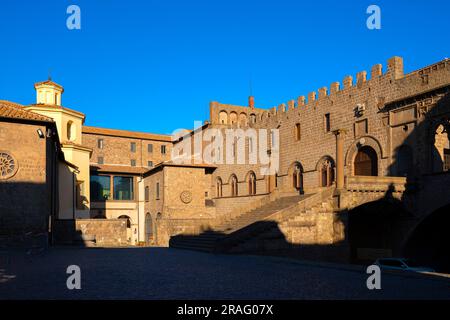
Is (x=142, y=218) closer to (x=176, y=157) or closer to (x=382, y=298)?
(x=176, y=157)

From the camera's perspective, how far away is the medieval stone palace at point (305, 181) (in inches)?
850

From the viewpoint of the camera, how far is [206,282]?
1092 centimetres

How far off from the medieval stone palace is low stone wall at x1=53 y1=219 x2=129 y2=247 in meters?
0.06

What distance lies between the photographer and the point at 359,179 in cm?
2350

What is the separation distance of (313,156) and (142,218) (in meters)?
20.0

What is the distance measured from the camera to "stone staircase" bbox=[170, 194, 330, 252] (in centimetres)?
2006

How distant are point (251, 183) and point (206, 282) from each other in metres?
29.1

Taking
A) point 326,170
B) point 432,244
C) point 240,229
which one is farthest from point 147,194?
point 432,244

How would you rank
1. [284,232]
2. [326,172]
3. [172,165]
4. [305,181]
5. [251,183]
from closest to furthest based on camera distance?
[284,232], [326,172], [305,181], [172,165], [251,183]

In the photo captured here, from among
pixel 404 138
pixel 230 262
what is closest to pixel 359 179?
pixel 404 138

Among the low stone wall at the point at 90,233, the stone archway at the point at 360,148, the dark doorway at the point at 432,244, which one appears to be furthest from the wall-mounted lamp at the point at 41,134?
the dark doorway at the point at 432,244

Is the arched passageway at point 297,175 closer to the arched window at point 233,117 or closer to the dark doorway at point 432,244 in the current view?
the dark doorway at point 432,244

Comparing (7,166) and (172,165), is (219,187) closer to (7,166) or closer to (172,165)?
(172,165)

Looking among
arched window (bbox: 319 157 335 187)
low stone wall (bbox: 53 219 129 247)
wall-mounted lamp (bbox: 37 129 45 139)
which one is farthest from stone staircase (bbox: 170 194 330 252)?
wall-mounted lamp (bbox: 37 129 45 139)
